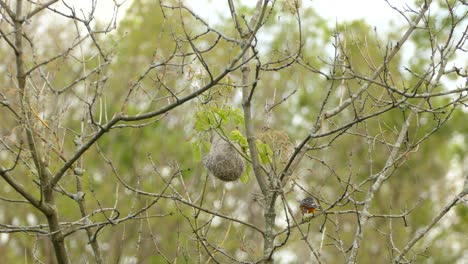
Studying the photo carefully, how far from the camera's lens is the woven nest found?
546 cm

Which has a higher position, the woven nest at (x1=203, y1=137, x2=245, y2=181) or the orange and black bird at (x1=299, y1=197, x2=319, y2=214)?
the woven nest at (x1=203, y1=137, x2=245, y2=181)

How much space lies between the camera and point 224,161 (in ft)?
17.9

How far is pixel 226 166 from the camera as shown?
17.9 ft

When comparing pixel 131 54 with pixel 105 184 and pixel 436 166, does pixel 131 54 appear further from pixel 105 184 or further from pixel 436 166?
pixel 436 166

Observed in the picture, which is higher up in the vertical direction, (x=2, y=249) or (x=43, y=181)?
A: (x=2, y=249)

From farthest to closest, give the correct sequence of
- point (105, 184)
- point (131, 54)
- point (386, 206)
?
point (386, 206) < point (131, 54) < point (105, 184)

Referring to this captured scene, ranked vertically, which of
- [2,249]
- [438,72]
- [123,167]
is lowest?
[438,72]

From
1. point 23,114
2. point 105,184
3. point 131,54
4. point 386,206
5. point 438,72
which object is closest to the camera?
point 23,114

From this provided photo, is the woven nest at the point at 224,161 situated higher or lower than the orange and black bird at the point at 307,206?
higher

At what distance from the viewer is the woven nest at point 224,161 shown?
5461mm

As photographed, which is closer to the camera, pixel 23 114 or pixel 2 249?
pixel 23 114

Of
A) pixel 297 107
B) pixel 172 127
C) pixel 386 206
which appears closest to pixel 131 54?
pixel 172 127

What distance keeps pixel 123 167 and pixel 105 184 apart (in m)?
0.72

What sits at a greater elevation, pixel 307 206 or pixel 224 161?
pixel 224 161
